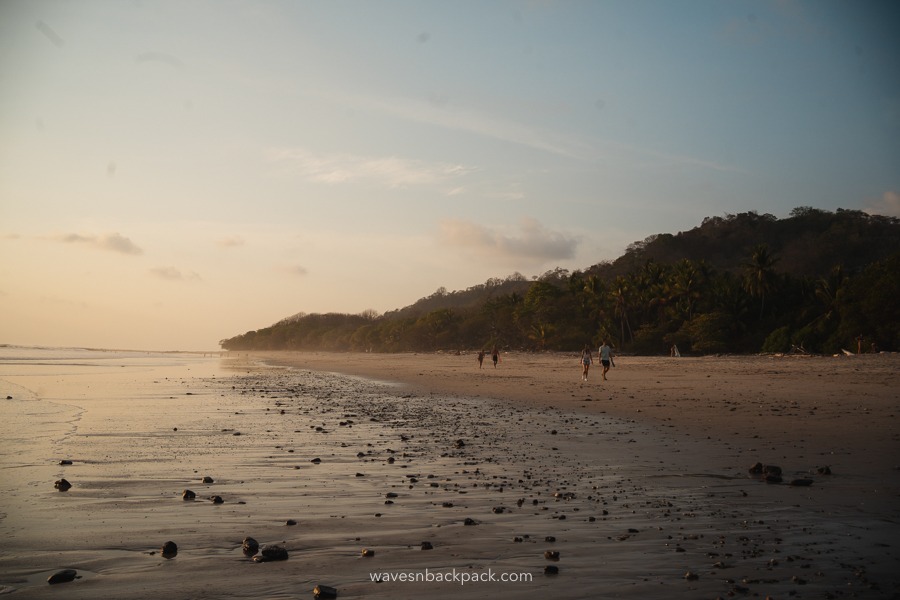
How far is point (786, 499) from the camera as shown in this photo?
8.14 m

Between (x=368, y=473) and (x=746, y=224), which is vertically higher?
(x=746, y=224)

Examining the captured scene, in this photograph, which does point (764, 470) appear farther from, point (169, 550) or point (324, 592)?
point (169, 550)

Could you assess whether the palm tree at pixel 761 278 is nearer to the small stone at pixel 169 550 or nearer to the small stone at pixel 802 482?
the small stone at pixel 802 482

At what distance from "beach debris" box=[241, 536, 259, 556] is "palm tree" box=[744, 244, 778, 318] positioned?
7561cm

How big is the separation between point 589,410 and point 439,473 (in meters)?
10.7

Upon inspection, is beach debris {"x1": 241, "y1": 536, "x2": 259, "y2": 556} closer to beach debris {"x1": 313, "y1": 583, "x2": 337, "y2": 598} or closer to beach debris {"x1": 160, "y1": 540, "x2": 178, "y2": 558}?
beach debris {"x1": 160, "y1": 540, "x2": 178, "y2": 558}

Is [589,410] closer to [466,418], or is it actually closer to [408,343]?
[466,418]

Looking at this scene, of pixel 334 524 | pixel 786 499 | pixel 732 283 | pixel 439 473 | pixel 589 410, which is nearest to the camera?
pixel 334 524

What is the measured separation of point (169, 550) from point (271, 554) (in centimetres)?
103

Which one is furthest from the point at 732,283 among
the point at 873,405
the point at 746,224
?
the point at 746,224

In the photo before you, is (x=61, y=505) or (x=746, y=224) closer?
(x=61, y=505)

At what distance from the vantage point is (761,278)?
73438 millimetres

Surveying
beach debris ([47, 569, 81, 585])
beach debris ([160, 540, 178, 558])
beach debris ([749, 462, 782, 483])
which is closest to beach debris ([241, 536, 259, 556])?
beach debris ([160, 540, 178, 558])

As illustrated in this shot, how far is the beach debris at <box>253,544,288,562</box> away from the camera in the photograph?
5.99 meters
